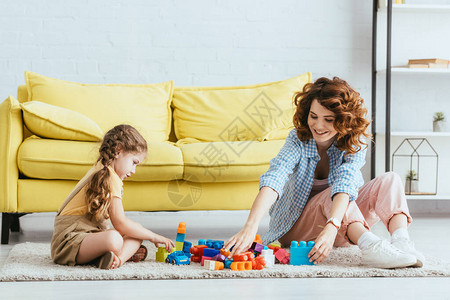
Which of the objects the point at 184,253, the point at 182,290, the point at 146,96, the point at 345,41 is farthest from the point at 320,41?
the point at 182,290

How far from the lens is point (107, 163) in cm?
189

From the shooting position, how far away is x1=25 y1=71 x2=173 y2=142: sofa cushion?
295 cm

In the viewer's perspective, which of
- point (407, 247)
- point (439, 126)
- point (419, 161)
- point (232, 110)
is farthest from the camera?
point (419, 161)

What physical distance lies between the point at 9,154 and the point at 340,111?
1.40m

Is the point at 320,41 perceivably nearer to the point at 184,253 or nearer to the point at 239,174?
the point at 239,174

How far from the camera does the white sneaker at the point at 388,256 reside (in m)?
1.74

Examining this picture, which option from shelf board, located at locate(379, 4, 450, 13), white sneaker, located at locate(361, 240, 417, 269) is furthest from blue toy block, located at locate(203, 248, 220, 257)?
shelf board, located at locate(379, 4, 450, 13)

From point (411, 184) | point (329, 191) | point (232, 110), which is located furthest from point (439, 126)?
point (329, 191)

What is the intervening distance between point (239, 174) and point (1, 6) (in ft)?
6.54

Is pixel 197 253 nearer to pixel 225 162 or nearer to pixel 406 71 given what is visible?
pixel 225 162

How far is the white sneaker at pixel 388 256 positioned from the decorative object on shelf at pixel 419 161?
201 centimetres

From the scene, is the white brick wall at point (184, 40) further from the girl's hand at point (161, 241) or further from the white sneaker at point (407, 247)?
the white sneaker at point (407, 247)

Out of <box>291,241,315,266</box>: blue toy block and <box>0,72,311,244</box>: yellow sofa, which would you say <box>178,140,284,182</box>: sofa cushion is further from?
<box>291,241,315,266</box>: blue toy block

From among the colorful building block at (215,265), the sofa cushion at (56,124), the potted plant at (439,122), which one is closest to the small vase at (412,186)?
the potted plant at (439,122)
